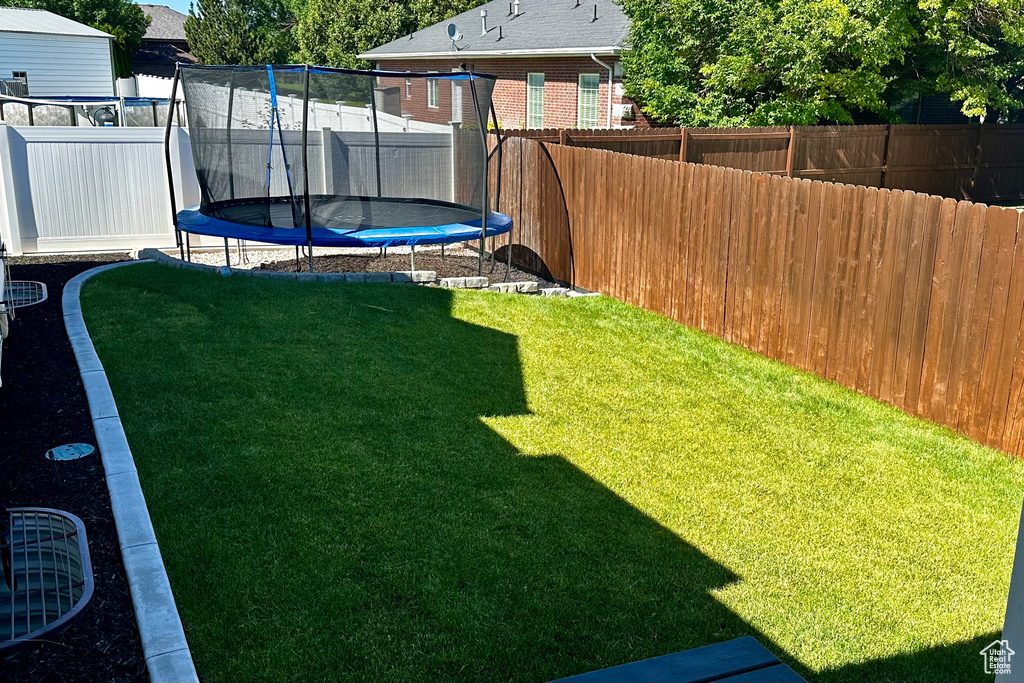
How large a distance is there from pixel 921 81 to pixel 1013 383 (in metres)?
15.3

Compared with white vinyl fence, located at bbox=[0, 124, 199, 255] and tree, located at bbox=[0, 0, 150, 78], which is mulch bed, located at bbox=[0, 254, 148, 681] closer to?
white vinyl fence, located at bbox=[0, 124, 199, 255]

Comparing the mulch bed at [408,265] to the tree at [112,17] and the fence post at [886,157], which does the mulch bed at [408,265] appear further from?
the tree at [112,17]

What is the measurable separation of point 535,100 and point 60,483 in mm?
24590

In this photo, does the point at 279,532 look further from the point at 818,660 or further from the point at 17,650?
the point at 818,660

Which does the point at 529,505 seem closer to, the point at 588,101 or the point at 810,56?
the point at 810,56

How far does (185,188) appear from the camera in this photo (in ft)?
41.2

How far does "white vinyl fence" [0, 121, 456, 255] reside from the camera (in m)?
11.5

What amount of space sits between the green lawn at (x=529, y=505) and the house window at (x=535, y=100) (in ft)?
66.2

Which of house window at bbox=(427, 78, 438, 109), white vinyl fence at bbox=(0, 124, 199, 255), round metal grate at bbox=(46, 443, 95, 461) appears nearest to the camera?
round metal grate at bbox=(46, 443, 95, 461)

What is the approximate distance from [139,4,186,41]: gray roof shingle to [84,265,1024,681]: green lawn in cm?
6710

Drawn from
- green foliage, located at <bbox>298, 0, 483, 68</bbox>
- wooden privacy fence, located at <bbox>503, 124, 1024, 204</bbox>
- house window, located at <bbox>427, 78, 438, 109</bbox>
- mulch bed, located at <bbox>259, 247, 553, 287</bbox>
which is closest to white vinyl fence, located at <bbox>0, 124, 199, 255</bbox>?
mulch bed, located at <bbox>259, 247, 553, 287</bbox>

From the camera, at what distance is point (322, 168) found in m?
13.0

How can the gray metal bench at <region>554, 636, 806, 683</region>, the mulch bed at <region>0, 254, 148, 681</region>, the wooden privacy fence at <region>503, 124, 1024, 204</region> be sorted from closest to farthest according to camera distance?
the gray metal bench at <region>554, 636, 806, 683</region>, the mulch bed at <region>0, 254, 148, 681</region>, the wooden privacy fence at <region>503, 124, 1024, 204</region>

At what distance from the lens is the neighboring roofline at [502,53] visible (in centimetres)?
2276
